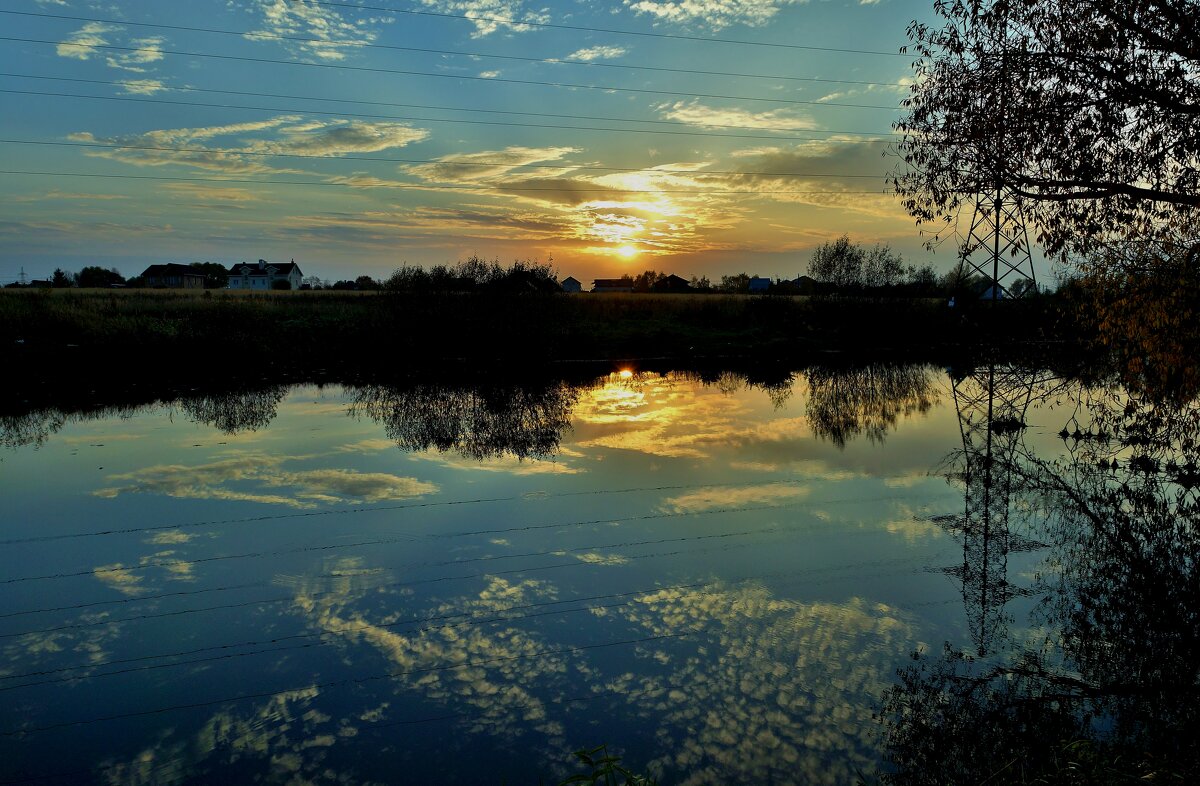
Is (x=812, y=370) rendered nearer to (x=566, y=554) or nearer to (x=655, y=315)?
(x=655, y=315)

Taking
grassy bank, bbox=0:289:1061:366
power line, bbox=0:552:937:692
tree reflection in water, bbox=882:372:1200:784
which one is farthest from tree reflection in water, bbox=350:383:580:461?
tree reflection in water, bbox=882:372:1200:784

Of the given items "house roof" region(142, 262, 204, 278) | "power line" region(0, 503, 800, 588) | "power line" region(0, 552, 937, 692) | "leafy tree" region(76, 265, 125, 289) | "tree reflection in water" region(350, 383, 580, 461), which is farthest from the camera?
"house roof" region(142, 262, 204, 278)

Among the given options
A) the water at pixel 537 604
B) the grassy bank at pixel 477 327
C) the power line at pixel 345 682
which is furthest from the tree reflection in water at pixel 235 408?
the power line at pixel 345 682

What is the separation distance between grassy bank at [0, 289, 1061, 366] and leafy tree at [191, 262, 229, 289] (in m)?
65.9

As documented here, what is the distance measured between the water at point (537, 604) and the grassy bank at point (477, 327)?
16.8 meters

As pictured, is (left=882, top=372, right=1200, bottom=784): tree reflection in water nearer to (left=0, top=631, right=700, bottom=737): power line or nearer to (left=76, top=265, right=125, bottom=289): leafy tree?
(left=0, top=631, right=700, bottom=737): power line

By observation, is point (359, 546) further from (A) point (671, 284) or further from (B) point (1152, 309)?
(A) point (671, 284)

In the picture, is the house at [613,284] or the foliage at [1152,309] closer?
the foliage at [1152,309]

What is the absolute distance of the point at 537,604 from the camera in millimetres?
8297

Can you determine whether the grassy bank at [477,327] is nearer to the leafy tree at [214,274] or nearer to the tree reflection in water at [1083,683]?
the tree reflection in water at [1083,683]

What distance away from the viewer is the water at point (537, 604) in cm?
576

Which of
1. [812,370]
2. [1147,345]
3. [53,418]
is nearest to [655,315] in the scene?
[812,370]

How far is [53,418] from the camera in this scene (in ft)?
65.4

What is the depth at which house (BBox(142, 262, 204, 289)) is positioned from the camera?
105062mm
